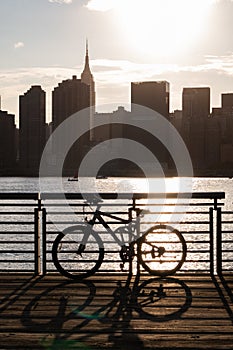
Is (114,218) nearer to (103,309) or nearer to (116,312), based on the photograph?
(103,309)

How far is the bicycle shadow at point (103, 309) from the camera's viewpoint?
245 inches

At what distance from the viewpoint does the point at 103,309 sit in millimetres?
7410

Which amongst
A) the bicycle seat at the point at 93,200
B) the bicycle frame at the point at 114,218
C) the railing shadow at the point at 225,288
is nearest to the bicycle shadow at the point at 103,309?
the railing shadow at the point at 225,288

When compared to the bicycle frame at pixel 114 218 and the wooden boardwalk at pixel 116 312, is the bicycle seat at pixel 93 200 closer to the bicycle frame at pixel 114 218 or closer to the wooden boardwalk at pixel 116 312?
the bicycle frame at pixel 114 218

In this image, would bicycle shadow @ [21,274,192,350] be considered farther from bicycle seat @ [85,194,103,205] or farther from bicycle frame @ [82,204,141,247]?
bicycle seat @ [85,194,103,205]

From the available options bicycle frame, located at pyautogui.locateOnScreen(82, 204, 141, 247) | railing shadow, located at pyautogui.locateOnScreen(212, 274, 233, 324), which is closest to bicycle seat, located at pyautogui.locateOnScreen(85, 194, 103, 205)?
bicycle frame, located at pyautogui.locateOnScreen(82, 204, 141, 247)

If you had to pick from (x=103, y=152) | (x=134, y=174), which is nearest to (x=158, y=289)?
(x=103, y=152)

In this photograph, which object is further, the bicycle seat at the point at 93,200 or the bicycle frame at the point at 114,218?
the bicycle frame at the point at 114,218

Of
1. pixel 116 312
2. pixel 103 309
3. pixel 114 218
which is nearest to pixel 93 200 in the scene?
pixel 114 218

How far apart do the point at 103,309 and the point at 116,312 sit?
21 cm

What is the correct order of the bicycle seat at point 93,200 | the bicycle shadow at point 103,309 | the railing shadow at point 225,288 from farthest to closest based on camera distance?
the bicycle seat at point 93,200, the railing shadow at point 225,288, the bicycle shadow at point 103,309

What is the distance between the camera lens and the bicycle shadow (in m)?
6.21

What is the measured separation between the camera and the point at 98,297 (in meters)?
8.09

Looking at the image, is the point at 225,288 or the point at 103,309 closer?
the point at 103,309
